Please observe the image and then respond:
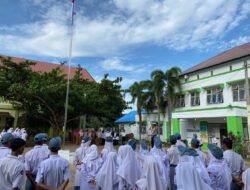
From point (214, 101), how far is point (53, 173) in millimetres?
20879

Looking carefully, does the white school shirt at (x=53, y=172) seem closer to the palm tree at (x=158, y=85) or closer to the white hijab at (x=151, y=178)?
the white hijab at (x=151, y=178)

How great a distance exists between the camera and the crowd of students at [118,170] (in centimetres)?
318

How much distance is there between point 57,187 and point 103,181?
1.21 metres

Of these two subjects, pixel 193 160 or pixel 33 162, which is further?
pixel 33 162

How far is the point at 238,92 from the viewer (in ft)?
65.6

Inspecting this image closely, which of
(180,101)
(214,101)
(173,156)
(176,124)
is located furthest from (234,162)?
(180,101)

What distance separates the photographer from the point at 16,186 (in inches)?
121

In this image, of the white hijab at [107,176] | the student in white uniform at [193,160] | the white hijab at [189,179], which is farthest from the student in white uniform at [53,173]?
the student in white uniform at [193,160]

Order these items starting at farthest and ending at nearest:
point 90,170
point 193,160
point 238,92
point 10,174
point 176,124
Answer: point 176,124
point 238,92
point 90,170
point 193,160
point 10,174

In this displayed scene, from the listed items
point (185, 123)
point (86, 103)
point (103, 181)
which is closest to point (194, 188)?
point (103, 181)

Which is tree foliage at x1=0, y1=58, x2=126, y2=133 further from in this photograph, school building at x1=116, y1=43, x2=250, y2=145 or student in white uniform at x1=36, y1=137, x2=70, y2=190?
student in white uniform at x1=36, y1=137, x2=70, y2=190

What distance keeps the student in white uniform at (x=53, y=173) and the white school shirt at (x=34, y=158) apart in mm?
914

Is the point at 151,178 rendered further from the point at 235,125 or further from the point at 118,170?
the point at 235,125

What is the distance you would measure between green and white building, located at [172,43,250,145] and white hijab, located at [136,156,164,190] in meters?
15.7
